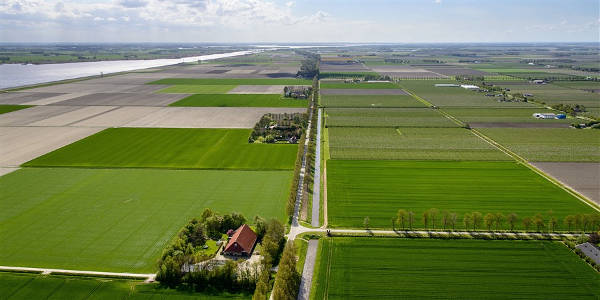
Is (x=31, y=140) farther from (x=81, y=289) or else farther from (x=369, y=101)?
(x=369, y=101)

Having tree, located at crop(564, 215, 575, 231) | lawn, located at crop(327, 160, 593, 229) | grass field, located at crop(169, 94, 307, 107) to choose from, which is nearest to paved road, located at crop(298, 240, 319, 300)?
lawn, located at crop(327, 160, 593, 229)

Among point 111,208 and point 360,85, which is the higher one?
point 360,85

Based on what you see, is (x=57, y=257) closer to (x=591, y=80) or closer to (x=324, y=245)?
(x=324, y=245)

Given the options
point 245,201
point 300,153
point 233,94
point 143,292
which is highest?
point 233,94

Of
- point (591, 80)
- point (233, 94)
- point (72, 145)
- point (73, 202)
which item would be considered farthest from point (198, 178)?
point (591, 80)

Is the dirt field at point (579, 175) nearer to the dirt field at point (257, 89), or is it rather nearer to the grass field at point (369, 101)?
the grass field at point (369, 101)

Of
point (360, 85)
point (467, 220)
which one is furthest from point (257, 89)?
point (467, 220)
